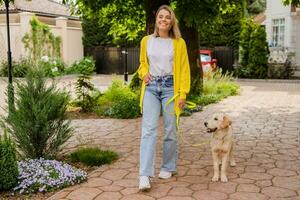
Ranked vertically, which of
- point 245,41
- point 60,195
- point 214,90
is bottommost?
point 60,195

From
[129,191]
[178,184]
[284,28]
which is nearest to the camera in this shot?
[129,191]

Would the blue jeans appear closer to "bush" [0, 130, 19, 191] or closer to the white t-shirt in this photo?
the white t-shirt

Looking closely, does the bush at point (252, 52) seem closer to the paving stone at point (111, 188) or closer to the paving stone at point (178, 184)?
the paving stone at point (178, 184)

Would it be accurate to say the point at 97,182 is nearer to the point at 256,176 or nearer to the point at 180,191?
the point at 180,191

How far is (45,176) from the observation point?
5430mm

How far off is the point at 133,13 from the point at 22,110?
28.4ft

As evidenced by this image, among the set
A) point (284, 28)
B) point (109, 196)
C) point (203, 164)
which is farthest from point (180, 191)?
point (284, 28)

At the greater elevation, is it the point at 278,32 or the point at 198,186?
the point at 278,32

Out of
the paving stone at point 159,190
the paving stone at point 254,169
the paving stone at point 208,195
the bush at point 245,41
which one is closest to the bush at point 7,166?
the paving stone at point 159,190

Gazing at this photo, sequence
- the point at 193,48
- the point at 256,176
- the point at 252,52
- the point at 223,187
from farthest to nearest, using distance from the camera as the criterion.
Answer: the point at 252,52, the point at 193,48, the point at 256,176, the point at 223,187

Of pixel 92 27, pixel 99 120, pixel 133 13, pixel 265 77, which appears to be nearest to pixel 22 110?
pixel 99 120

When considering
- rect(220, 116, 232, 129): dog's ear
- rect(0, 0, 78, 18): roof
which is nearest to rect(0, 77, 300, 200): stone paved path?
rect(220, 116, 232, 129): dog's ear

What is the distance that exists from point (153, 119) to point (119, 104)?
6.16m

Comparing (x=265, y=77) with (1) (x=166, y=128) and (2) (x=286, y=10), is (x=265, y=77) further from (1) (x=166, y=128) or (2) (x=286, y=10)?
(1) (x=166, y=128)
